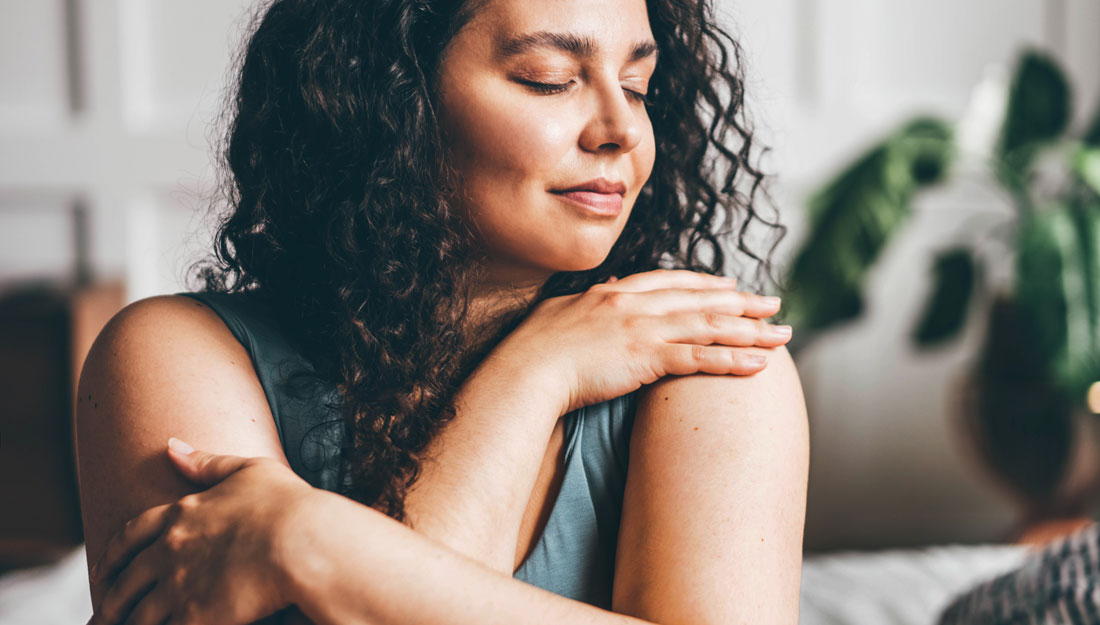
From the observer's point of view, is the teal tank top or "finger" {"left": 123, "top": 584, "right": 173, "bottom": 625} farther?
the teal tank top

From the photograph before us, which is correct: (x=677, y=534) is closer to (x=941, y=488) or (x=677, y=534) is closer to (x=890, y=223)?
(x=890, y=223)

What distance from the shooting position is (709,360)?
1.02 meters

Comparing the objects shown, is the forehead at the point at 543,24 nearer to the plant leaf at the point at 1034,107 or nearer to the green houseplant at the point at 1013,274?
the green houseplant at the point at 1013,274

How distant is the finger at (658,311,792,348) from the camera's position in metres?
1.03

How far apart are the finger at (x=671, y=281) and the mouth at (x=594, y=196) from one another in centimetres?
8

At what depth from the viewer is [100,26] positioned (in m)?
2.90

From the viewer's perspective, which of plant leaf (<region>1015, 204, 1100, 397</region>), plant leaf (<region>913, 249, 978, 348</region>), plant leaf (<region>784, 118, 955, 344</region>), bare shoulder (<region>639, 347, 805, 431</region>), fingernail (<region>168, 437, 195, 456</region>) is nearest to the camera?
fingernail (<region>168, 437, 195, 456</region>)

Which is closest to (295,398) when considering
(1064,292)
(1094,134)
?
(1064,292)

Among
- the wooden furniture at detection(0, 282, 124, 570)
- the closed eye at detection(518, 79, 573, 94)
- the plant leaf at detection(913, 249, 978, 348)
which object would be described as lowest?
the wooden furniture at detection(0, 282, 124, 570)

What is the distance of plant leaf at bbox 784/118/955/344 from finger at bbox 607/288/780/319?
1.36 m

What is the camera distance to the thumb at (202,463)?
0.87 metres

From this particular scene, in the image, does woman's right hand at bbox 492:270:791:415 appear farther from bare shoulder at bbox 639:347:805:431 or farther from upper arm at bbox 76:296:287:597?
upper arm at bbox 76:296:287:597

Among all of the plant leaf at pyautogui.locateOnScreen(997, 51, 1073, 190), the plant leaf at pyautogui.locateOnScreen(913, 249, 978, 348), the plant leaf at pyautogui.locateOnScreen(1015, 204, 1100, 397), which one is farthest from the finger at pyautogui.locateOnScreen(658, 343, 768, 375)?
the plant leaf at pyautogui.locateOnScreen(997, 51, 1073, 190)

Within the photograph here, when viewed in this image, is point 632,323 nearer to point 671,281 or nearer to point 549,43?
point 671,281
